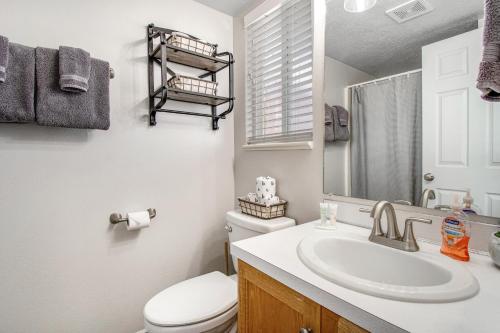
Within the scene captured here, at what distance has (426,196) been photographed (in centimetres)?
95

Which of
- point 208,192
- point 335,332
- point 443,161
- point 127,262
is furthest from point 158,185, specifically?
point 443,161

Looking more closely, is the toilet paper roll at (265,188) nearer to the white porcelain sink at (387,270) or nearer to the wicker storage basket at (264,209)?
the wicker storage basket at (264,209)

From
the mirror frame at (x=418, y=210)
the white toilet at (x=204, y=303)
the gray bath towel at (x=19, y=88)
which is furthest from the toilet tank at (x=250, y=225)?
the gray bath towel at (x=19, y=88)

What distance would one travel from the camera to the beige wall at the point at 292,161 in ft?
4.32

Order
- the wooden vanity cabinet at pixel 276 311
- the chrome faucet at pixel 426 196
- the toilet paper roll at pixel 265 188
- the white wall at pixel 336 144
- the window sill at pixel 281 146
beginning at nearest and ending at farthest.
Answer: the wooden vanity cabinet at pixel 276 311 < the chrome faucet at pixel 426 196 < the white wall at pixel 336 144 < the window sill at pixel 281 146 < the toilet paper roll at pixel 265 188

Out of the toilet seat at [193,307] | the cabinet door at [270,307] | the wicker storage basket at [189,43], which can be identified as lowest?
the toilet seat at [193,307]

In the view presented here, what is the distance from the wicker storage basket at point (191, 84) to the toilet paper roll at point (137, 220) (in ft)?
2.46

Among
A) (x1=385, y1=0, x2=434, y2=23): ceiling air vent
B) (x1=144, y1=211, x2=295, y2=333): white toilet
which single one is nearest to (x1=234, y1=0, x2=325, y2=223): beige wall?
(x1=144, y1=211, x2=295, y2=333): white toilet

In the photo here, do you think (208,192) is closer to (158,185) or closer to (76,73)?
(158,185)

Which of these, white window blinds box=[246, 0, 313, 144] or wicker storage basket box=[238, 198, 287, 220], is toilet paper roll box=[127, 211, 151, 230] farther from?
white window blinds box=[246, 0, 313, 144]

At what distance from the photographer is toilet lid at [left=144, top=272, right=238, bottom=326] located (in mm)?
1072

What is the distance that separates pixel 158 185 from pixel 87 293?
2.18 ft

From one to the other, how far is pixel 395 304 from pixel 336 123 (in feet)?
2.88

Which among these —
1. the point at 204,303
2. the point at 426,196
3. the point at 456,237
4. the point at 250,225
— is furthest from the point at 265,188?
the point at 456,237
